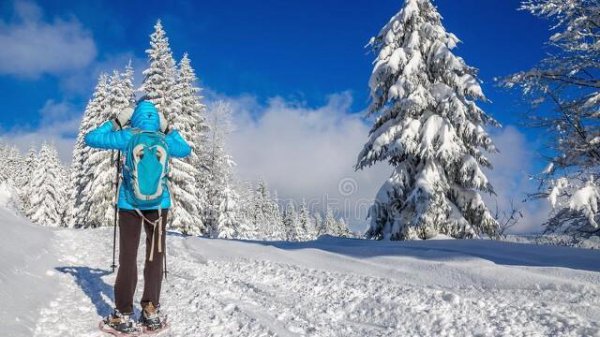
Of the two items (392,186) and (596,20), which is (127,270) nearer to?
(596,20)

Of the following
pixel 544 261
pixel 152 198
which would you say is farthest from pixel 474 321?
pixel 152 198

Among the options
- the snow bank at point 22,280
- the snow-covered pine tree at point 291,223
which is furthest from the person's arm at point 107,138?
the snow-covered pine tree at point 291,223

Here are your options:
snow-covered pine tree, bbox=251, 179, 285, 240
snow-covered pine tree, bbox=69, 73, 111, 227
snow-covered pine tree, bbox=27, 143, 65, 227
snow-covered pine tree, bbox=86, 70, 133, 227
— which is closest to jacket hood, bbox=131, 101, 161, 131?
snow-covered pine tree, bbox=86, 70, 133, 227

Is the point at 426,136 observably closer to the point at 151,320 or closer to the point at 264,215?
the point at 151,320

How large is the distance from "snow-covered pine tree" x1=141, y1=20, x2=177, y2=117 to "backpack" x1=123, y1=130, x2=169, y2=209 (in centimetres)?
2306

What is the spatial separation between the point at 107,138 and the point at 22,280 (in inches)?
107

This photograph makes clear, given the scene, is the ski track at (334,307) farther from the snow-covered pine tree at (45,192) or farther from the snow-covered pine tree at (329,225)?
the snow-covered pine tree at (329,225)

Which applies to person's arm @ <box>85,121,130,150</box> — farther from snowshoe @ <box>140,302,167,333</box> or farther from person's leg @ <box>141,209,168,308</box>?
snowshoe @ <box>140,302,167,333</box>

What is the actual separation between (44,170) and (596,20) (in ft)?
171

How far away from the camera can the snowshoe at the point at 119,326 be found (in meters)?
4.28

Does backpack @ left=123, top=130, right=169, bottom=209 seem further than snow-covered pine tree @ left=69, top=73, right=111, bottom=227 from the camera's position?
No

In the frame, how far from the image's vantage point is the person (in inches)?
175

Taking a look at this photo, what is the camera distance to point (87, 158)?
106ft

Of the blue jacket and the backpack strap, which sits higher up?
the blue jacket
